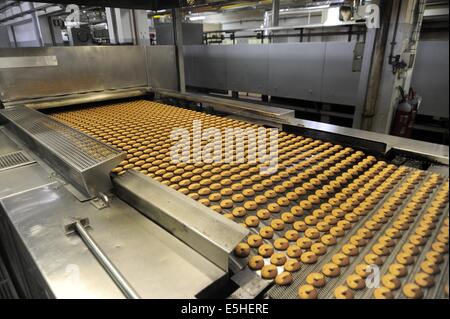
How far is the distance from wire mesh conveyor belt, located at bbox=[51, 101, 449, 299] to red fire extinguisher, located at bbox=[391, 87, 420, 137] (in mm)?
1833

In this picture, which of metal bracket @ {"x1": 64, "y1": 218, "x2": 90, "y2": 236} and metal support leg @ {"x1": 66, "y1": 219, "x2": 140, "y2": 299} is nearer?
metal support leg @ {"x1": 66, "y1": 219, "x2": 140, "y2": 299}

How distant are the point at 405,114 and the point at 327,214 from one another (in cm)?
256

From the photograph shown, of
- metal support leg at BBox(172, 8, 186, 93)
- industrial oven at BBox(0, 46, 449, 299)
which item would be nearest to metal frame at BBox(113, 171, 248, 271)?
industrial oven at BBox(0, 46, 449, 299)

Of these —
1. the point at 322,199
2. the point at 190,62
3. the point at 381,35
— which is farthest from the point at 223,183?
the point at 190,62

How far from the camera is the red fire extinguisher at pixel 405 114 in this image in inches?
120

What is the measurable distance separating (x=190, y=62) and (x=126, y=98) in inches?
106

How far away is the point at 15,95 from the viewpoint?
8.22 ft

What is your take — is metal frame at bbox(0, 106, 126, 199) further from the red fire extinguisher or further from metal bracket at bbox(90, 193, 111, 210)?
the red fire extinguisher

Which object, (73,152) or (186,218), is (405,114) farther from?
(73,152)

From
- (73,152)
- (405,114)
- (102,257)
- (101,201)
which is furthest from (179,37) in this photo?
(102,257)

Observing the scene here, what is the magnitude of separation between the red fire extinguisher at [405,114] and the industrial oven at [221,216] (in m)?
1.69

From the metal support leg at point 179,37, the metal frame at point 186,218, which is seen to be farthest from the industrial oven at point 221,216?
the metal support leg at point 179,37

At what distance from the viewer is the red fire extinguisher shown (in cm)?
305

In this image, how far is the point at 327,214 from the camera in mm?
1068
